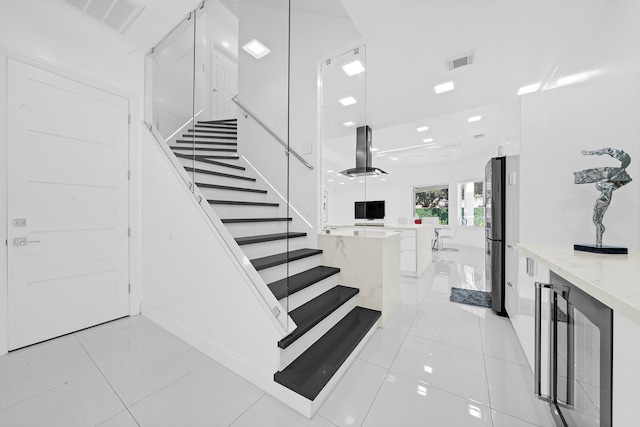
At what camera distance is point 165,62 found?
2773 millimetres

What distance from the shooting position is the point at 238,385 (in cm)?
164

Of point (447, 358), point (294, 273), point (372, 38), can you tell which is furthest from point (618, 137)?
point (294, 273)

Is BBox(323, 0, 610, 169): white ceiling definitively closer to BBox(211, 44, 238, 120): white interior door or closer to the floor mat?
BBox(211, 44, 238, 120): white interior door

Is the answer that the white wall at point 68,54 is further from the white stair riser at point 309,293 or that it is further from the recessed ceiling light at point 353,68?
the recessed ceiling light at point 353,68

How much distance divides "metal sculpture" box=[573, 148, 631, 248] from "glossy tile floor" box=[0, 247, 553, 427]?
1.15 meters

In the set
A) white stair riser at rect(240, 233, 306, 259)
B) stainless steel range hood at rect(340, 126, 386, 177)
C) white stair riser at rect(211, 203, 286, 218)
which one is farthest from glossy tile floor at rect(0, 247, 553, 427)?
stainless steel range hood at rect(340, 126, 386, 177)

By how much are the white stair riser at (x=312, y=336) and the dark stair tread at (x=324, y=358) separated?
3 cm

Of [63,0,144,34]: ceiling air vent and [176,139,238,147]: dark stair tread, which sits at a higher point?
[63,0,144,34]: ceiling air vent

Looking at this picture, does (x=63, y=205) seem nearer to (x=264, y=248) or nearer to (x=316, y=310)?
(x=264, y=248)

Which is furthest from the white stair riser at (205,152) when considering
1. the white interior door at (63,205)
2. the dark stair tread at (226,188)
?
the white interior door at (63,205)

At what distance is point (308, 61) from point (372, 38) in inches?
32.4

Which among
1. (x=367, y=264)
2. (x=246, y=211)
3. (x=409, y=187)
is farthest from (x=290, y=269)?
(x=409, y=187)

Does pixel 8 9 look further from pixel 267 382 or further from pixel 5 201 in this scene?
pixel 267 382

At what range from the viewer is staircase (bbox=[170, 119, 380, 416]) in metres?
1.57
